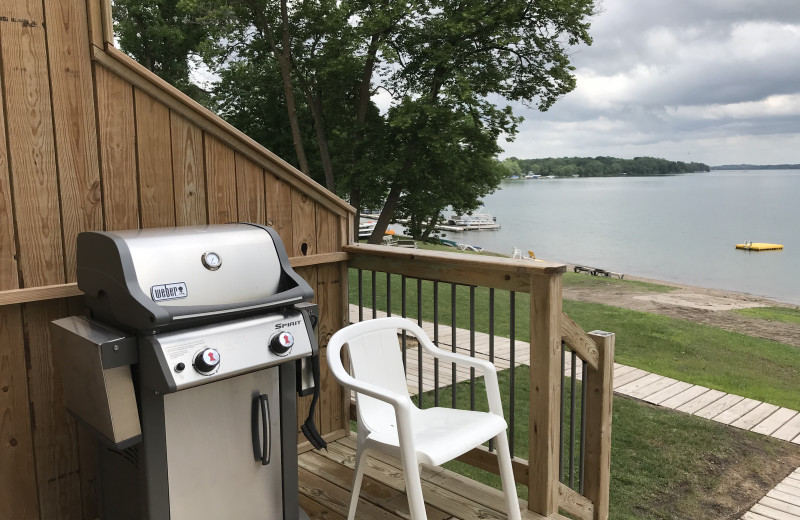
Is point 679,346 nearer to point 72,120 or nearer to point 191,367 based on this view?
point 191,367

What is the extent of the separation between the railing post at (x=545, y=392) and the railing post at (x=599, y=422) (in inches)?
11.8

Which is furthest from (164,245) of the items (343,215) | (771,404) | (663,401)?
(771,404)

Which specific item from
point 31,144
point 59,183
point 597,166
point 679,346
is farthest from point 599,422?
point 597,166

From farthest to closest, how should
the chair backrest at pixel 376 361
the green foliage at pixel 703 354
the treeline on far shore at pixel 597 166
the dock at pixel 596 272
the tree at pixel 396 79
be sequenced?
1. the treeline on far shore at pixel 597 166
2. the dock at pixel 596 272
3. the tree at pixel 396 79
4. the green foliage at pixel 703 354
5. the chair backrest at pixel 376 361

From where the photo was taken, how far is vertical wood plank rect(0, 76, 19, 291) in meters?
1.71

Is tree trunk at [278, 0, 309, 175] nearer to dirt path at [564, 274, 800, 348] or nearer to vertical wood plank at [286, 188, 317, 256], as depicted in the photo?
dirt path at [564, 274, 800, 348]

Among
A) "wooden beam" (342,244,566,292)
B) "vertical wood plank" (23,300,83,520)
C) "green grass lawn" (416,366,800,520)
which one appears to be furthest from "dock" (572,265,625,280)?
"vertical wood plank" (23,300,83,520)

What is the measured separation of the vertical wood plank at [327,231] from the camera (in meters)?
2.65

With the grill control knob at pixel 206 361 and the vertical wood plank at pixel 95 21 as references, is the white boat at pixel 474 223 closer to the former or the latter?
the vertical wood plank at pixel 95 21

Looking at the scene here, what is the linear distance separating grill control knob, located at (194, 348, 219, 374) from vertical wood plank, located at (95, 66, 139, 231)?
2.41ft

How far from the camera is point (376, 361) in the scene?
2.14 meters

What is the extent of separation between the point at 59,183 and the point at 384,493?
1.65m

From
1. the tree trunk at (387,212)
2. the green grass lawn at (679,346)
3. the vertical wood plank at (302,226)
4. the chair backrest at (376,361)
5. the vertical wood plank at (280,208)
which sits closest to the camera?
the chair backrest at (376,361)

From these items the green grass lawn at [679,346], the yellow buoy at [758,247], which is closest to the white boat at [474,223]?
Result: the yellow buoy at [758,247]
